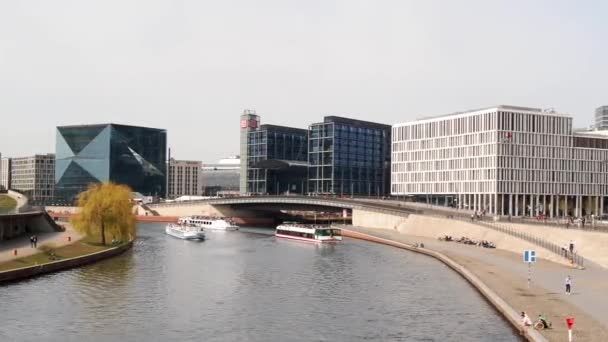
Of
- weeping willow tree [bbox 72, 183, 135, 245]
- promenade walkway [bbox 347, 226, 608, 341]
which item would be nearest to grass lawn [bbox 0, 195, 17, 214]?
weeping willow tree [bbox 72, 183, 135, 245]

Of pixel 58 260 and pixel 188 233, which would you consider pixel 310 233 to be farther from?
pixel 58 260

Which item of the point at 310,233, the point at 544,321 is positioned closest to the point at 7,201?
the point at 310,233

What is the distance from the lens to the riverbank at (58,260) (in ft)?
218

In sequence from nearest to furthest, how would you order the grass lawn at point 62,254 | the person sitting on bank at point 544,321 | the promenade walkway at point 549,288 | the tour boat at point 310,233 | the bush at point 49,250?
1. the person sitting on bank at point 544,321
2. the promenade walkway at point 549,288
3. the grass lawn at point 62,254
4. the bush at point 49,250
5. the tour boat at point 310,233

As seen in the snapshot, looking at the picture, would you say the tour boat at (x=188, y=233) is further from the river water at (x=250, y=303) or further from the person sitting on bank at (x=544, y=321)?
the person sitting on bank at (x=544, y=321)

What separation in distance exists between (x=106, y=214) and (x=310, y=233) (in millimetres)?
43500

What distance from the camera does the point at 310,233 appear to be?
128500 mm

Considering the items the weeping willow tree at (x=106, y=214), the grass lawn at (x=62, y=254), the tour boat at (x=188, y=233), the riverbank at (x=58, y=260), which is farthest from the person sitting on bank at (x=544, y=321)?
the tour boat at (x=188, y=233)

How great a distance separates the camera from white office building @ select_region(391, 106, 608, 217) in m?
171

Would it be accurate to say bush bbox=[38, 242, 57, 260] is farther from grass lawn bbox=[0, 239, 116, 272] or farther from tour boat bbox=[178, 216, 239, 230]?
tour boat bbox=[178, 216, 239, 230]

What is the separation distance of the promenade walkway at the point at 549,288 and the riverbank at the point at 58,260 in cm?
4365

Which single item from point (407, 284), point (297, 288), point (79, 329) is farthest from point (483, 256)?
point (79, 329)

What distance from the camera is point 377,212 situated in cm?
14675

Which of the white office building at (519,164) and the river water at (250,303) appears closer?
the river water at (250,303)
